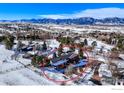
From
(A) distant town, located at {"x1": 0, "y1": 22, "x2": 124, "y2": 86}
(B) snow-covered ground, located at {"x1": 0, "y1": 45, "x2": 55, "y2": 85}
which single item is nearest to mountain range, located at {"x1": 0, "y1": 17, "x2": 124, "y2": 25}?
(A) distant town, located at {"x1": 0, "y1": 22, "x2": 124, "y2": 86}

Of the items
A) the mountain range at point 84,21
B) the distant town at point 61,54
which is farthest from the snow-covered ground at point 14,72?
the mountain range at point 84,21

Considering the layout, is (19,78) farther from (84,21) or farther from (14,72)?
(84,21)

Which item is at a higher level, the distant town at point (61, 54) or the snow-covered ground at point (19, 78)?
the distant town at point (61, 54)

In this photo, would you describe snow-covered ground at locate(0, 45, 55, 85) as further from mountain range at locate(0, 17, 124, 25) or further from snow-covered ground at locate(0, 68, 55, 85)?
mountain range at locate(0, 17, 124, 25)

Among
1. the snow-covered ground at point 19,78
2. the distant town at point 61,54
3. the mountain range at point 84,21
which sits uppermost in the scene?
the mountain range at point 84,21

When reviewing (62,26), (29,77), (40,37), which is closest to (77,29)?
(62,26)

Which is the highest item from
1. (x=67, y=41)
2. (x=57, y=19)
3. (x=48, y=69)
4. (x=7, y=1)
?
(x=7, y=1)

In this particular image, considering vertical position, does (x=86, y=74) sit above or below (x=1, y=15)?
below

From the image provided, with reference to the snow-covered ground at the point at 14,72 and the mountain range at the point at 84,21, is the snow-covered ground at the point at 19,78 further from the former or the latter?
the mountain range at the point at 84,21
